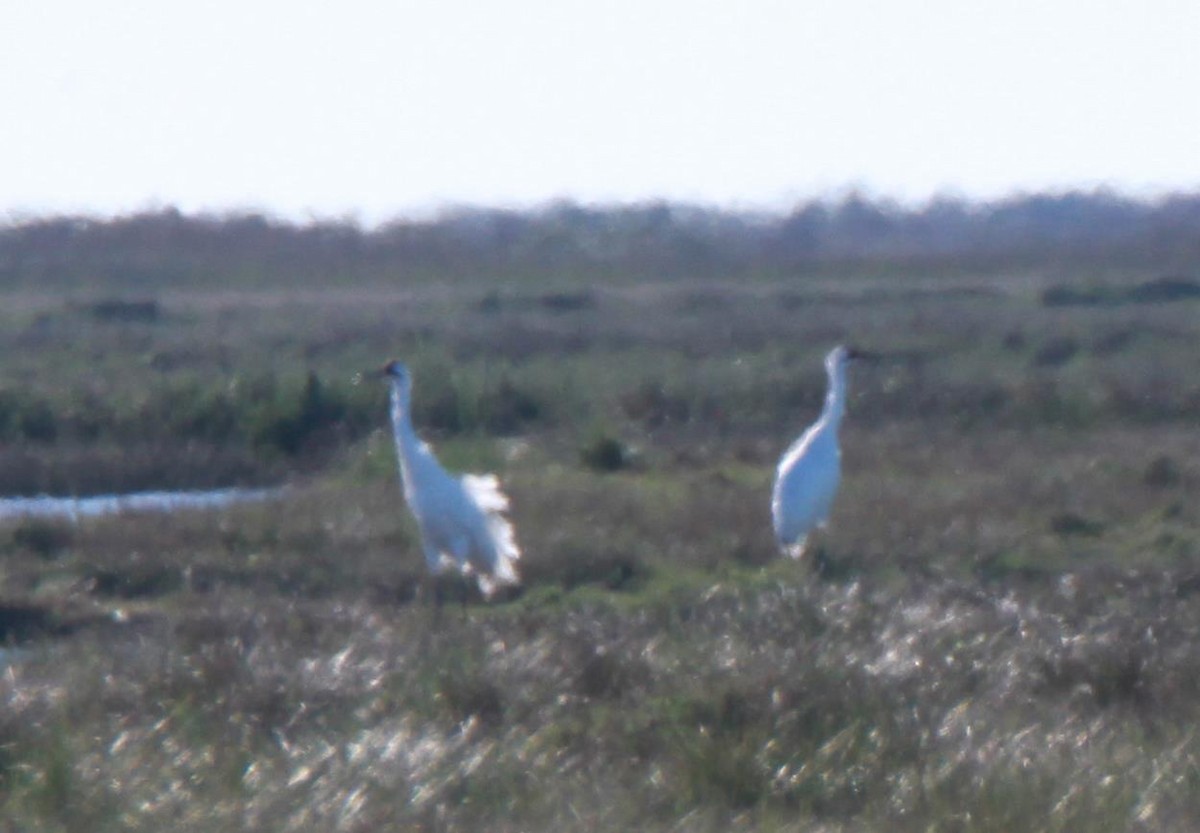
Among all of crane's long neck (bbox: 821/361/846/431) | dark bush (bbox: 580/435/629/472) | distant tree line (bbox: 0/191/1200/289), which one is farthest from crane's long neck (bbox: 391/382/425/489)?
distant tree line (bbox: 0/191/1200/289)

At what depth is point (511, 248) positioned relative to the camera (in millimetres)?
65312

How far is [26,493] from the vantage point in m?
19.0

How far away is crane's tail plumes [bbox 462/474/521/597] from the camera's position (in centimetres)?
1317

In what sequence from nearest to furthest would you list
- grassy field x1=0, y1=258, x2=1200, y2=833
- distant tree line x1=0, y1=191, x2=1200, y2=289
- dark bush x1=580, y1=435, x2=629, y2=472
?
grassy field x1=0, y1=258, x2=1200, y2=833, dark bush x1=580, y1=435, x2=629, y2=472, distant tree line x1=0, y1=191, x2=1200, y2=289

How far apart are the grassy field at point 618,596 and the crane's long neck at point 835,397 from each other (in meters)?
0.80

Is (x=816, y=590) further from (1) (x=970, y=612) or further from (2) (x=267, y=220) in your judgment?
(2) (x=267, y=220)

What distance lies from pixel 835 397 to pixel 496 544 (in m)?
3.22

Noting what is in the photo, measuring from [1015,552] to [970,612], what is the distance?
454 cm

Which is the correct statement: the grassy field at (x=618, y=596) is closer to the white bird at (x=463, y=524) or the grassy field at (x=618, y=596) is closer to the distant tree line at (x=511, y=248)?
the white bird at (x=463, y=524)

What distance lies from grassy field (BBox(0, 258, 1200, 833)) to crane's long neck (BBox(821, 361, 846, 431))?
0.80m

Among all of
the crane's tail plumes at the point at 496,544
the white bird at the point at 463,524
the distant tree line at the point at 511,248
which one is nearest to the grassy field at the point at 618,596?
the crane's tail plumes at the point at 496,544

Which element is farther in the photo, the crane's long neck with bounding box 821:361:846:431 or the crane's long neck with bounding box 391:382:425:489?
the crane's long neck with bounding box 821:361:846:431

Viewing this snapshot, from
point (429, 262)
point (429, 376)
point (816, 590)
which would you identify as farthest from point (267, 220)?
point (816, 590)

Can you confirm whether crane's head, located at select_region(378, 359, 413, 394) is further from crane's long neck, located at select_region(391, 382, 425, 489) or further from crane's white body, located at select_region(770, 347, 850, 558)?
crane's white body, located at select_region(770, 347, 850, 558)
